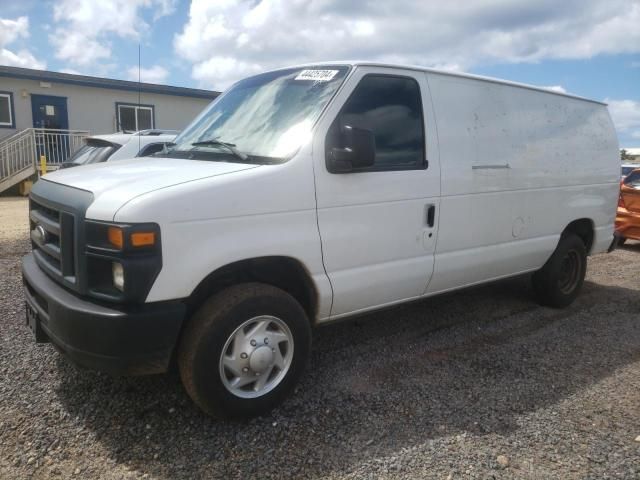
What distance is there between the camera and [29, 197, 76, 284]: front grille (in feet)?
8.70

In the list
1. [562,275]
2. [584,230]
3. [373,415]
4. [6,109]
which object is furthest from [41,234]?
[6,109]

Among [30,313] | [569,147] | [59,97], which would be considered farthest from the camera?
[59,97]

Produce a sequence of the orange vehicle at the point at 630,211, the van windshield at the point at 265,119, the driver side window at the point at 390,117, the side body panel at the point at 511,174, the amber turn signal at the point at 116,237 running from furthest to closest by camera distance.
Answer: the orange vehicle at the point at 630,211 < the side body panel at the point at 511,174 < the driver side window at the point at 390,117 < the van windshield at the point at 265,119 < the amber turn signal at the point at 116,237

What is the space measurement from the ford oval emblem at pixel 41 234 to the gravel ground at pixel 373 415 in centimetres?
99

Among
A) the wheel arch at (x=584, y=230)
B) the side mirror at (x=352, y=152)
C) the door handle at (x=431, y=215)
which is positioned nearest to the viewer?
the side mirror at (x=352, y=152)

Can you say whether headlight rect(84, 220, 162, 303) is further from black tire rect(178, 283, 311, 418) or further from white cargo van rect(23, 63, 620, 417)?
black tire rect(178, 283, 311, 418)

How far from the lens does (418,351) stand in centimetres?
407

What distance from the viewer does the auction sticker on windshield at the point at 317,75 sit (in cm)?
336

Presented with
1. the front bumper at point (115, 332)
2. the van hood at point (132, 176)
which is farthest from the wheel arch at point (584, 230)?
the front bumper at point (115, 332)

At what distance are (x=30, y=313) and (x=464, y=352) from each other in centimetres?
315

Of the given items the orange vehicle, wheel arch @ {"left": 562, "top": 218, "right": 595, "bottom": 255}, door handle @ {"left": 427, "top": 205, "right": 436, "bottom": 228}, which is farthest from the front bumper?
the orange vehicle

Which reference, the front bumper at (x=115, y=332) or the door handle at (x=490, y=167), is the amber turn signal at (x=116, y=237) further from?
the door handle at (x=490, y=167)

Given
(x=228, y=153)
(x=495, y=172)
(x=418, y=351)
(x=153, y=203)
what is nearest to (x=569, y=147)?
(x=495, y=172)

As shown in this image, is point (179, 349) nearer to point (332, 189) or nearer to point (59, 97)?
point (332, 189)
